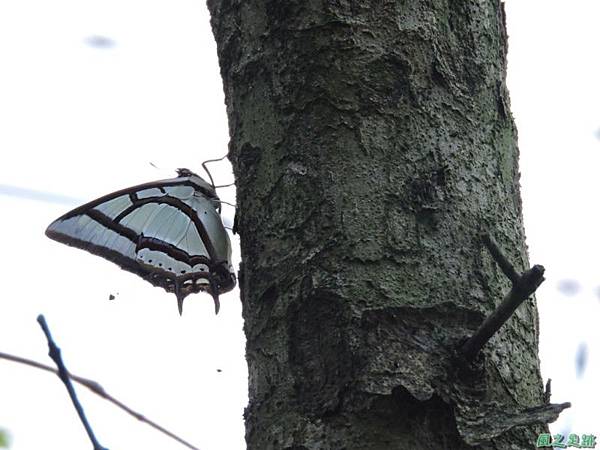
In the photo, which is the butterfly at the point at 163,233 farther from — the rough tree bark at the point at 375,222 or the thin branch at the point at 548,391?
the thin branch at the point at 548,391

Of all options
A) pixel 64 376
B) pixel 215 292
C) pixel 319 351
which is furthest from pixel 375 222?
pixel 215 292

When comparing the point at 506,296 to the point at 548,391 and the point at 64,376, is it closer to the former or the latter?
the point at 548,391

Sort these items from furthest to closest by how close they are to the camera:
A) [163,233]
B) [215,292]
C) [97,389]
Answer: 1. [163,233]
2. [215,292]
3. [97,389]

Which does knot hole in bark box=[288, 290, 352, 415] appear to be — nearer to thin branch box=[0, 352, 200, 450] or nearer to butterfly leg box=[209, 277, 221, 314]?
thin branch box=[0, 352, 200, 450]

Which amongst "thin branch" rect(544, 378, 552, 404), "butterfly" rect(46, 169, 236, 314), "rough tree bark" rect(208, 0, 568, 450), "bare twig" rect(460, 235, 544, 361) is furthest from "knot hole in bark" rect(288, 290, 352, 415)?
"butterfly" rect(46, 169, 236, 314)

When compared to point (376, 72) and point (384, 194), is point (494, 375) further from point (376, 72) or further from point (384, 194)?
point (376, 72)

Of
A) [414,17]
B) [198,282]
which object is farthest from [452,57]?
[198,282]

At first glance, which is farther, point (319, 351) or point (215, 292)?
point (215, 292)
